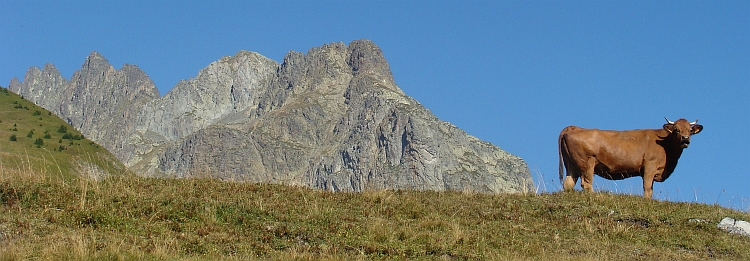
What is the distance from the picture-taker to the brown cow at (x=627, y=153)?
65.4 feet

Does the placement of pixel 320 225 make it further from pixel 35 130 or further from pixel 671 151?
pixel 35 130

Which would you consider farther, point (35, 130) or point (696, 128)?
point (35, 130)

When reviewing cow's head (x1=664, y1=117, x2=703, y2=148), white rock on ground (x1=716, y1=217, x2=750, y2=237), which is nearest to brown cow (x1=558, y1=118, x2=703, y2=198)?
cow's head (x1=664, y1=117, x2=703, y2=148)

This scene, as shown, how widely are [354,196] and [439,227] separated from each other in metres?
2.70

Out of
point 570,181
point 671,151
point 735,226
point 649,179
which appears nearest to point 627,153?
point 649,179

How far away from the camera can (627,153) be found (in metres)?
19.9

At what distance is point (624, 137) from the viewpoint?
20.2 m

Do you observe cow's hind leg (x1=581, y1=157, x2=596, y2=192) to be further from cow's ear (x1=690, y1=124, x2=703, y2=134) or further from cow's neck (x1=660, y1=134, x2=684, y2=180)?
cow's ear (x1=690, y1=124, x2=703, y2=134)

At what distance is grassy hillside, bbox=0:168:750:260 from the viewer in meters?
11.9

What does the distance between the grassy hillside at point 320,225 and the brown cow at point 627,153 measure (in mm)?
2954

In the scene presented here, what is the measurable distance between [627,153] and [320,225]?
9.33 meters

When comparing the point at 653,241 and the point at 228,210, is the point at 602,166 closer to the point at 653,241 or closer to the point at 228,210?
the point at 653,241

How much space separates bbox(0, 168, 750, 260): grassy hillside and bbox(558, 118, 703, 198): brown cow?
2.95 meters

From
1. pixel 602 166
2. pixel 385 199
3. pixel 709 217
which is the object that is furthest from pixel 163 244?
pixel 602 166
